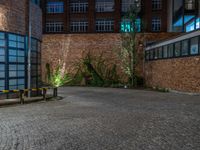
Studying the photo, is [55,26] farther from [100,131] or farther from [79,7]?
[100,131]

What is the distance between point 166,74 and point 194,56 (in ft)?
14.4

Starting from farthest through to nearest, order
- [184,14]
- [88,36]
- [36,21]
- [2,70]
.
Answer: [184,14] < [88,36] < [36,21] < [2,70]

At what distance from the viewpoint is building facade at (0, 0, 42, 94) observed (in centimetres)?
1157

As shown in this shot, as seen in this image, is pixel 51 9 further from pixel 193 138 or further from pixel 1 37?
pixel 193 138

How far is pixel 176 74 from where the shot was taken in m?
17.0

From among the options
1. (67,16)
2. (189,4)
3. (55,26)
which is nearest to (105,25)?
(67,16)

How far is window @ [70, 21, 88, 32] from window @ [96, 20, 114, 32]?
2.19m

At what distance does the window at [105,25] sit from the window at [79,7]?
330cm

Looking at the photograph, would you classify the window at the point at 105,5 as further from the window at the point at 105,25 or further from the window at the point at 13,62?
the window at the point at 13,62

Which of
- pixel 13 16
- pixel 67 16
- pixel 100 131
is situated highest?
pixel 67 16

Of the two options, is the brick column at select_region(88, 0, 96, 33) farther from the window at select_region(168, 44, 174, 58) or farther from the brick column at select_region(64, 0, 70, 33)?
the window at select_region(168, 44, 174, 58)

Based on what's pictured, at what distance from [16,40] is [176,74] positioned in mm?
12890

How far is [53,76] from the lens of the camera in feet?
83.8

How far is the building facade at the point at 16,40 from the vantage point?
11.6 m
